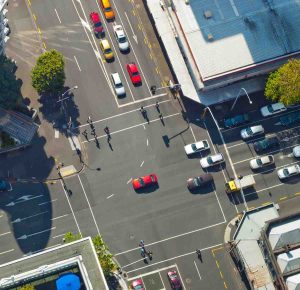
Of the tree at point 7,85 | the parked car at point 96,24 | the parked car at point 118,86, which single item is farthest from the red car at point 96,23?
the tree at point 7,85

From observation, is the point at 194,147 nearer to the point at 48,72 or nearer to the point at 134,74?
the point at 134,74

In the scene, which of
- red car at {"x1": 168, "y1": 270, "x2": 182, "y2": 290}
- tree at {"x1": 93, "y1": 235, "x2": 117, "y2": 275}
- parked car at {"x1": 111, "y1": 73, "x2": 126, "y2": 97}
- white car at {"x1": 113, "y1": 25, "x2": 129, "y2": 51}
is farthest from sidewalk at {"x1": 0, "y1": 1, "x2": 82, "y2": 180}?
red car at {"x1": 168, "y1": 270, "x2": 182, "y2": 290}

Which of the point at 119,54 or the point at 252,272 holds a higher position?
the point at 119,54

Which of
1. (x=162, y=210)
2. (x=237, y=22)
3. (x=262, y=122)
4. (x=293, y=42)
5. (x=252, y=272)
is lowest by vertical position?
(x=252, y=272)

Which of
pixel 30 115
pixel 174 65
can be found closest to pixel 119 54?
pixel 174 65

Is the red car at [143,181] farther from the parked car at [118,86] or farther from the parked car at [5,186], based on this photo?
the parked car at [5,186]

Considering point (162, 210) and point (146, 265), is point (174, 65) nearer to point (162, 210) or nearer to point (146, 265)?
point (162, 210)
